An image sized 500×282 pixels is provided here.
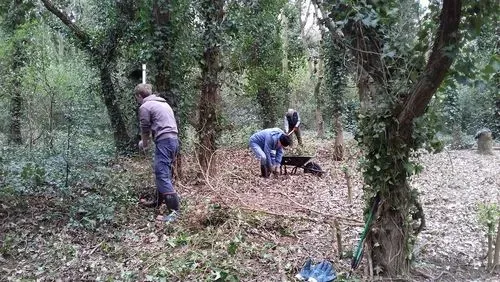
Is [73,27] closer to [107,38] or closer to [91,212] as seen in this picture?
[107,38]

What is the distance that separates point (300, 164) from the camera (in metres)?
9.38

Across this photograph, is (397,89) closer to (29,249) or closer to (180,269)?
(180,269)

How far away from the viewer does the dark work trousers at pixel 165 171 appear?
18.5 ft

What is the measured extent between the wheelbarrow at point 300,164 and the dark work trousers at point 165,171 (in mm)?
3992

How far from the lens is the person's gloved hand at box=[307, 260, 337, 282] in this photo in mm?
3893

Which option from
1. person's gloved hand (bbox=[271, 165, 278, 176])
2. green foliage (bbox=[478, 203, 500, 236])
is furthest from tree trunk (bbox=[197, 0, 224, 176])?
green foliage (bbox=[478, 203, 500, 236])

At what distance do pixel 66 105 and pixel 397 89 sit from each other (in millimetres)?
7431

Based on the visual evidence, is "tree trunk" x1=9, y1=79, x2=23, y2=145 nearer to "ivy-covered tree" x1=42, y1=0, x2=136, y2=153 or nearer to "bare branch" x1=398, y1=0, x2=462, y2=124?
"ivy-covered tree" x1=42, y1=0, x2=136, y2=153

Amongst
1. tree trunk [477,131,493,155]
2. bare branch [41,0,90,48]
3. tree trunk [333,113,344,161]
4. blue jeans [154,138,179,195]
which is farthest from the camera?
tree trunk [477,131,493,155]

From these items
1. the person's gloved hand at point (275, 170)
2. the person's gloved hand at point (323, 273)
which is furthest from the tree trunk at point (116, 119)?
the person's gloved hand at point (323, 273)

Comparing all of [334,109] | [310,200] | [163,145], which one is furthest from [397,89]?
[334,109]

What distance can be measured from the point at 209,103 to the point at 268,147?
175 centimetres

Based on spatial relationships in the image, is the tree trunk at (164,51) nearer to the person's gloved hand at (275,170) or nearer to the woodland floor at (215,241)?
the woodland floor at (215,241)

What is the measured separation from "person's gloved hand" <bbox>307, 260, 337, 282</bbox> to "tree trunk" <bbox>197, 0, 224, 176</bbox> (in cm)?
381
